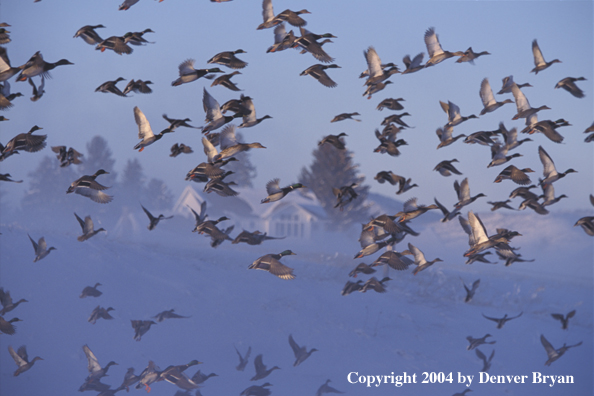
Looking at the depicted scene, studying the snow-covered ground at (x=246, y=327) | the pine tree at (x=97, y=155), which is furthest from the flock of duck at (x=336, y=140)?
the pine tree at (x=97, y=155)

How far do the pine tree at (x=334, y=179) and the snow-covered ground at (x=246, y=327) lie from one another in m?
14.4

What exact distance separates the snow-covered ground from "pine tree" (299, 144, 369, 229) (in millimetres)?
14402

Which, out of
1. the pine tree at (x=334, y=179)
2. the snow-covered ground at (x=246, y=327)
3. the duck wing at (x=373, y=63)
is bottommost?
the snow-covered ground at (x=246, y=327)

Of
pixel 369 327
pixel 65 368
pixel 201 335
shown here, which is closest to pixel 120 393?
pixel 65 368

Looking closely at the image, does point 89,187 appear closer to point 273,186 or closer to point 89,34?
point 89,34

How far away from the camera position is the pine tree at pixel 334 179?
43.1 metres

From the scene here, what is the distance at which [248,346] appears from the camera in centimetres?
1864

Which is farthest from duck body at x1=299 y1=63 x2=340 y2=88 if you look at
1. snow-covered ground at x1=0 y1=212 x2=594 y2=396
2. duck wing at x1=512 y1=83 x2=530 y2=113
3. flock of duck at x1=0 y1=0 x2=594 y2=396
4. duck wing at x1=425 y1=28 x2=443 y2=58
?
snow-covered ground at x1=0 y1=212 x2=594 y2=396

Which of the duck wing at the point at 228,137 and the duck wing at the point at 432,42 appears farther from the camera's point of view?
the duck wing at the point at 432,42

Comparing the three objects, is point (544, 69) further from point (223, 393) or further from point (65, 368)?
point (65, 368)

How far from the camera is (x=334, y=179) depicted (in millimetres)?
43188

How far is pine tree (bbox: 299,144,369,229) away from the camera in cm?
4306

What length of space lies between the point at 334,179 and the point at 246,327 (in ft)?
82.3

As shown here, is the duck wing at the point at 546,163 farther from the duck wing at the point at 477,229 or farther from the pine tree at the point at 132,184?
the pine tree at the point at 132,184
